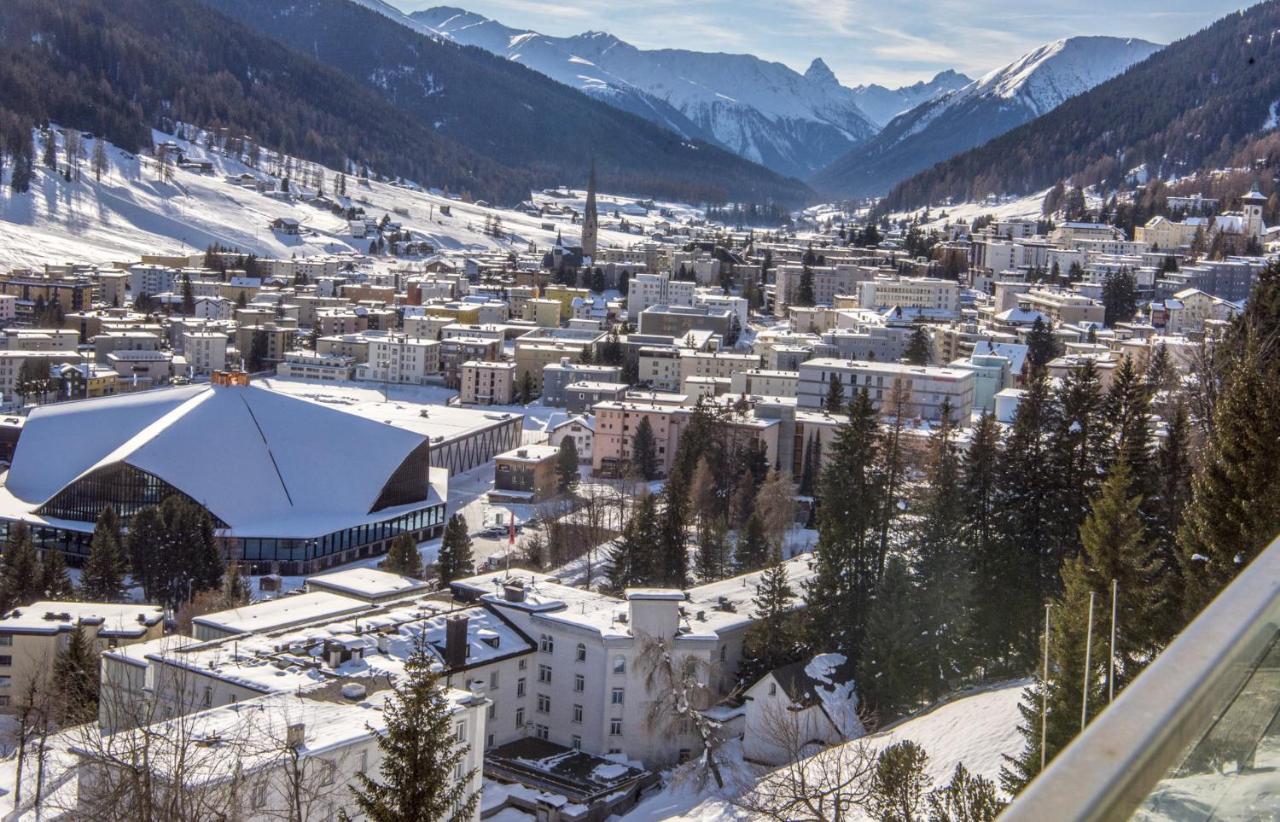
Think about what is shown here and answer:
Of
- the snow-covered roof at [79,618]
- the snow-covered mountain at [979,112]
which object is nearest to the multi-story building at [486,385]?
the snow-covered roof at [79,618]

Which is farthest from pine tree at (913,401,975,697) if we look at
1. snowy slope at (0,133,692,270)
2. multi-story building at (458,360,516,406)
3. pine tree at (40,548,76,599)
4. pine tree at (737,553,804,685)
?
snowy slope at (0,133,692,270)

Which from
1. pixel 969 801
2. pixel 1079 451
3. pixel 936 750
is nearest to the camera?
pixel 969 801

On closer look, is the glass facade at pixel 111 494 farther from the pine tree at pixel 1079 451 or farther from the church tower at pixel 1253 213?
the church tower at pixel 1253 213

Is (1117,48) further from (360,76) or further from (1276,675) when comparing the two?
(1276,675)

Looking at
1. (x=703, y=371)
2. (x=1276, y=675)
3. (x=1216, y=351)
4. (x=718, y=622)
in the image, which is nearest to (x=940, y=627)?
(x=718, y=622)

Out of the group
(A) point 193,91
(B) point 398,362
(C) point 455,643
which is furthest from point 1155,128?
(C) point 455,643

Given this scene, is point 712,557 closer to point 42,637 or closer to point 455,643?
point 455,643
